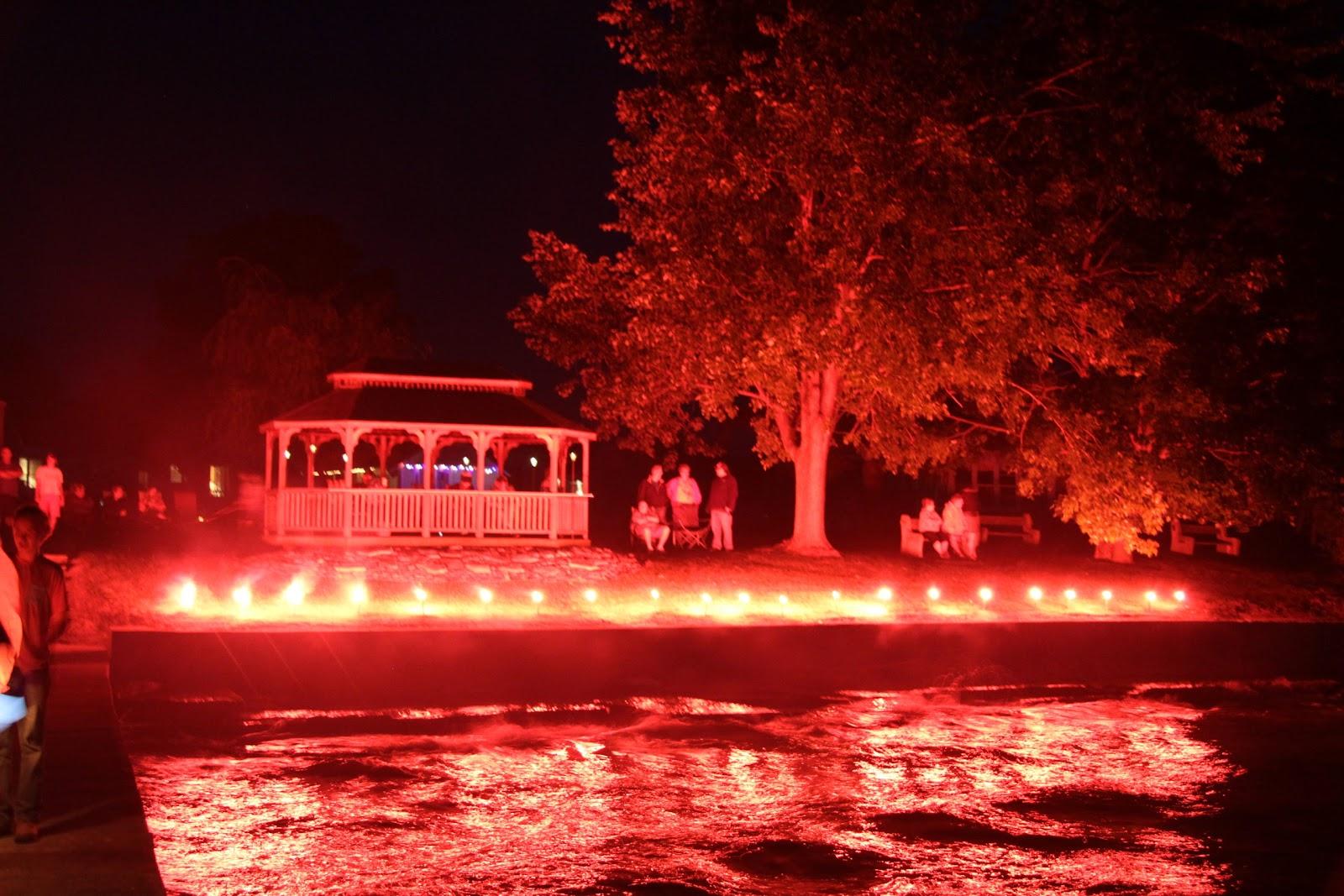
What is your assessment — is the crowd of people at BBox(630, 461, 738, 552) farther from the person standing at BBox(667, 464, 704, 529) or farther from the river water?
the river water

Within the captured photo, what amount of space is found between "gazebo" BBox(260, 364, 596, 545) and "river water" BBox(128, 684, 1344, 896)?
→ 12.4m

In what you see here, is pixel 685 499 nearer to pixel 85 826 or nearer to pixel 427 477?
pixel 427 477

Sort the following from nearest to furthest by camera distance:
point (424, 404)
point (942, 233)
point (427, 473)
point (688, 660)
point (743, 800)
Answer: point (743, 800), point (688, 660), point (942, 233), point (427, 473), point (424, 404)

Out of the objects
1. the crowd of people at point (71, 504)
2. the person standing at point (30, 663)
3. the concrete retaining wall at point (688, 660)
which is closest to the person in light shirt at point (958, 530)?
the concrete retaining wall at point (688, 660)

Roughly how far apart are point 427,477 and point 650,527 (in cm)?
451

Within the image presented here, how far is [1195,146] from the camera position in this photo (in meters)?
24.0

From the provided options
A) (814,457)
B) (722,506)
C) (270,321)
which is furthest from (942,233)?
(270,321)

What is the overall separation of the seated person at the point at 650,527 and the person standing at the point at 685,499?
0.59 meters

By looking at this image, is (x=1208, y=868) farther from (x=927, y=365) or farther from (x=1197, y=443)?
(x=1197, y=443)

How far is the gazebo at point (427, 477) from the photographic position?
2473 cm

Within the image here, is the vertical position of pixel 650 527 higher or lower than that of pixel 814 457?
lower

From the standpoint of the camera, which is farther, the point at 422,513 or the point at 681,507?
the point at 681,507

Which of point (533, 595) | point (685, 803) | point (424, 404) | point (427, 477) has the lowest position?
point (685, 803)

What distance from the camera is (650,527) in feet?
82.2
